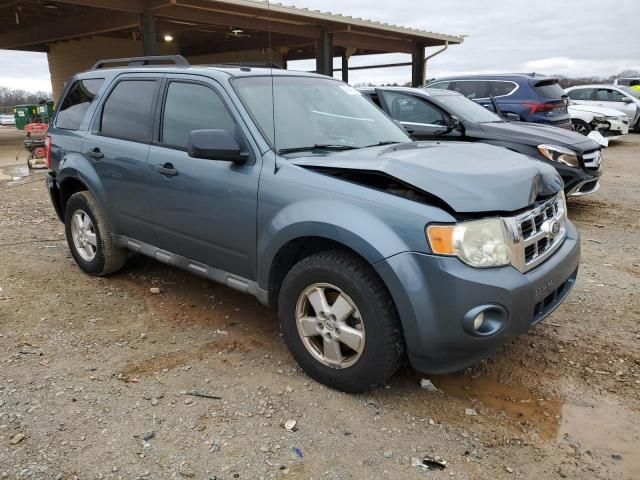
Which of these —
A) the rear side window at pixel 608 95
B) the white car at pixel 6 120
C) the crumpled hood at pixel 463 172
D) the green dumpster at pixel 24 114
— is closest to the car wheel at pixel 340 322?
the crumpled hood at pixel 463 172

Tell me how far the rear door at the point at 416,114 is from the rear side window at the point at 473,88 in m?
3.66

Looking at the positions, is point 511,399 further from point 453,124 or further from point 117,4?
point 117,4

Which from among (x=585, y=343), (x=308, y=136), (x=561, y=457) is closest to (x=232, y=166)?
(x=308, y=136)

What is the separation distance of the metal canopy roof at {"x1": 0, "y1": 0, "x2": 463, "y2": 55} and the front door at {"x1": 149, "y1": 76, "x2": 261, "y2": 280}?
7.23 meters

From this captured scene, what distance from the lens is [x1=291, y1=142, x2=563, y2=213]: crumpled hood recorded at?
267 centimetres

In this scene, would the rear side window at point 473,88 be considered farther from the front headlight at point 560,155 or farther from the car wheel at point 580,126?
the car wheel at point 580,126

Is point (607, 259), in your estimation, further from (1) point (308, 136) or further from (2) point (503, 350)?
(1) point (308, 136)

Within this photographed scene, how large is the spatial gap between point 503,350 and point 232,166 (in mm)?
2114

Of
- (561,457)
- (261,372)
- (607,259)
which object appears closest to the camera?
(561,457)

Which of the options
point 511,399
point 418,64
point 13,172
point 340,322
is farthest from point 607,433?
point 418,64

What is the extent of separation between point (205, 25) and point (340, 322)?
1437 cm

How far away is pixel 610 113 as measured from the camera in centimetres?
1559

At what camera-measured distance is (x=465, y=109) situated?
7656mm

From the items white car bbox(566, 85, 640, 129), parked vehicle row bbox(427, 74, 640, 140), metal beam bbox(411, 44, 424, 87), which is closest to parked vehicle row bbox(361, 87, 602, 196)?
parked vehicle row bbox(427, 74, 640, 140)
